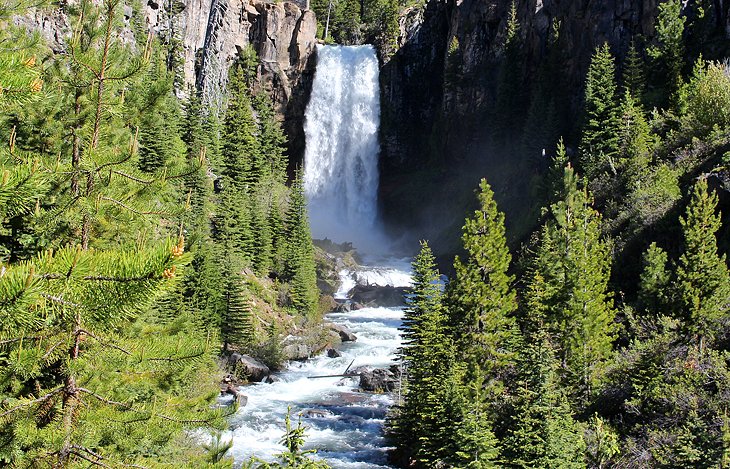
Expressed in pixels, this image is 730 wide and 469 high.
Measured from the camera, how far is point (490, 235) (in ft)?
98.1

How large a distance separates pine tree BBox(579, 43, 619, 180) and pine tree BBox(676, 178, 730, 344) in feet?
66.6

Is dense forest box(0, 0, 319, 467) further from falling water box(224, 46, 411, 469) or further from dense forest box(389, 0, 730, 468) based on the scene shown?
dense forest box(389, 0, 730, 468)

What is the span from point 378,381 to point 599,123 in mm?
30115

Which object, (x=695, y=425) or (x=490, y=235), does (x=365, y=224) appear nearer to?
(x=490, y=235)

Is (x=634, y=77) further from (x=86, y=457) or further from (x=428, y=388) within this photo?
(x=86, y=457)

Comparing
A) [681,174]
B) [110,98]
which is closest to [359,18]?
[681,174]

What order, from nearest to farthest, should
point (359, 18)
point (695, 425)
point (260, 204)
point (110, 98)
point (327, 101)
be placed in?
point (110, 98) < point (695, 425) < point (260, 204) < point (327, 101) < point (359, 18)

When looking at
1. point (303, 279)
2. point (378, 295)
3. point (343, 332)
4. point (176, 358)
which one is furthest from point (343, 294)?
point (176, 358)

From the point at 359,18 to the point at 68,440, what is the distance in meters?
100

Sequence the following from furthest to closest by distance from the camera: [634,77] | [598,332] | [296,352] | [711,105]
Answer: [634,77] < [296,352] < [711,105] < [598,332]

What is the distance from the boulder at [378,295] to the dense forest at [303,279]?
5074 mm

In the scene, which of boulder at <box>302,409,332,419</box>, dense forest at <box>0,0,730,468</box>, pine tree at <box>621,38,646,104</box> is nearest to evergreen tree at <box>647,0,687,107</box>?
dense forest at <box>0,0,730,468</box>

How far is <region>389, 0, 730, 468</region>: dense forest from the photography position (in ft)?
60.2

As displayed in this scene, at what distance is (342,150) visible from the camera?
83.6 metres
